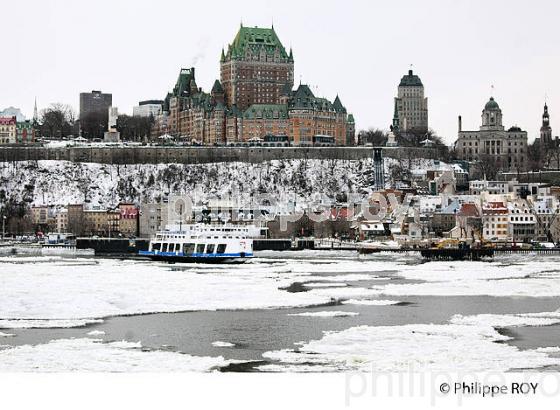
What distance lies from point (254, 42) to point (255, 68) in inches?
74.6

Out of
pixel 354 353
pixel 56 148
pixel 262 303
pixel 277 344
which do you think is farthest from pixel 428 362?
pixel 56 148

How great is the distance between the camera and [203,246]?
37.0 m

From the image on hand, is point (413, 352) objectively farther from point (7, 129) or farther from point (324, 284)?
point (7, 129)

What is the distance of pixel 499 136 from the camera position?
252 ft

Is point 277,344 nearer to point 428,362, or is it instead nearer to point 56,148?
point 428,362

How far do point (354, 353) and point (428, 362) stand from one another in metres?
1.14

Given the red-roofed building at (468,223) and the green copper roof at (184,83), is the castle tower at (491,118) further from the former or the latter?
the red-roofed building at (468,223)

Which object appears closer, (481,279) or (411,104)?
(481,279)

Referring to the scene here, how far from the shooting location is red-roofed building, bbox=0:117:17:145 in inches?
2808

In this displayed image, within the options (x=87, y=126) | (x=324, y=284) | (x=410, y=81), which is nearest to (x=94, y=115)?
(x=87, y=126)

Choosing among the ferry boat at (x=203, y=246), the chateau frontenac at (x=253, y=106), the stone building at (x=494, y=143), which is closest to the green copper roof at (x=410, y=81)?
the chateau frontenac at (x=253, y=106)

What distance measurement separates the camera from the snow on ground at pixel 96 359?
43.5 feet

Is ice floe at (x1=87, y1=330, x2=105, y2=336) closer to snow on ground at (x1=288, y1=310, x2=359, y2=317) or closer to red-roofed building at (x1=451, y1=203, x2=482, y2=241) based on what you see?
snow on ground at (x1=288, y1=310, x2=359, y2=317)

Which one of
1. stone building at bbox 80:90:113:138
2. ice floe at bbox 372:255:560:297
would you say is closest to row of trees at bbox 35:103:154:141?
stone building at bbox 80:90:113:138
